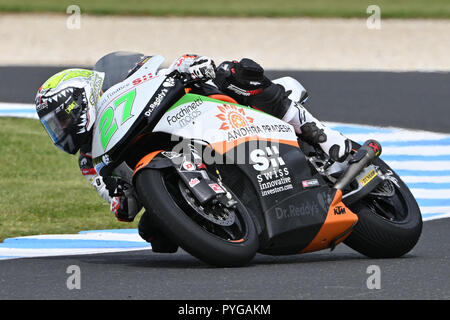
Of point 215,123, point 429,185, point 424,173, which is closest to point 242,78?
point 215,123

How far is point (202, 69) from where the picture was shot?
638 centimetres

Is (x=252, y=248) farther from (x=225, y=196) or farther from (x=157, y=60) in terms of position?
(x=157, y=60)

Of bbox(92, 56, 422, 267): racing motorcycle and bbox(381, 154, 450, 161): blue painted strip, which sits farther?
bbox(381, 154, 450, 161): blue painted strip

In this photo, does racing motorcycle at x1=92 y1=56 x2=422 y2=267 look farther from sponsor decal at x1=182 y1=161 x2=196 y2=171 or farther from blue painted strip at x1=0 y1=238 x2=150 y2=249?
blue painted strip at x1=0 y1=238 x2=150 y2=249

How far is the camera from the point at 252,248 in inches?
239

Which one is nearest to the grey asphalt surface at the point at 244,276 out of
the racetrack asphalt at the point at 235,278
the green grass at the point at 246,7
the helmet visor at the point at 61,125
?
the racetrack asphalt at the point at 235,278

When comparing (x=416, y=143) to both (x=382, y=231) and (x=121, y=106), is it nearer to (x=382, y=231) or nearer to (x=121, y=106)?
(x=382, y=231)

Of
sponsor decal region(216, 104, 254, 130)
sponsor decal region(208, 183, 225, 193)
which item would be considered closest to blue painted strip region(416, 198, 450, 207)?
sponsor decal region(216, 104, 254, 130)

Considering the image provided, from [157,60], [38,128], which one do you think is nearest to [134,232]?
[157,60]

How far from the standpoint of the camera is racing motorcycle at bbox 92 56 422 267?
6.06 m

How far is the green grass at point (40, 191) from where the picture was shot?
891 centimetres

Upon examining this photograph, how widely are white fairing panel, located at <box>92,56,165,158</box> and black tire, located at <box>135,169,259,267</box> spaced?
38 cm

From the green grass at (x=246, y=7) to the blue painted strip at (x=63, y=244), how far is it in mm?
16885

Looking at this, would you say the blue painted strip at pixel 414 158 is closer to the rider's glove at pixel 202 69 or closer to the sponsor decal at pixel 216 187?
the rider's glove at pixel 202 69
